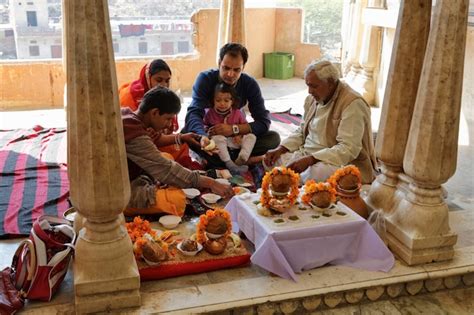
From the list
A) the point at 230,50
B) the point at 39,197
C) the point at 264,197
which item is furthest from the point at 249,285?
the point at 230,50

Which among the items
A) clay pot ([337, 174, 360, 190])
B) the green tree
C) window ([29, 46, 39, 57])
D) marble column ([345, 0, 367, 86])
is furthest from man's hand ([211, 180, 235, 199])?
the green tree

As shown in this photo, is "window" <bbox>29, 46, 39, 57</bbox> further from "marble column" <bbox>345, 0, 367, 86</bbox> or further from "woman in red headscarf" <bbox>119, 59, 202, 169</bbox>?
"woman in red headscarf" <bbox>119, 59, 202, 169</bbox>

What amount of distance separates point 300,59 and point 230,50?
23.6 feet

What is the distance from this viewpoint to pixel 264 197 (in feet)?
11.1

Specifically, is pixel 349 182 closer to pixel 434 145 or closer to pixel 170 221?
pixel 434 145

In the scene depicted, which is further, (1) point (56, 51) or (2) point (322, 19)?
(2) point (322, 19)

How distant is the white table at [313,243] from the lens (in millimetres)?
3104

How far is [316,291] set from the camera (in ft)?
10.0

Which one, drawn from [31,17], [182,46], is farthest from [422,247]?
[182,46]

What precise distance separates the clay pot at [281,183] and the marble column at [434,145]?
768 millimetres

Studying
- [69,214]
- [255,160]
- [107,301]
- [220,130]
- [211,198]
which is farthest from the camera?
[255,160]

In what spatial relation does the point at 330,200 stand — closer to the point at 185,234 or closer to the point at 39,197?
the point at 185,234

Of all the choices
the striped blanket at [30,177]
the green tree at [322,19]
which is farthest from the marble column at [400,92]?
the green tree at [322,19]

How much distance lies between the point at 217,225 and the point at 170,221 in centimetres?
68
